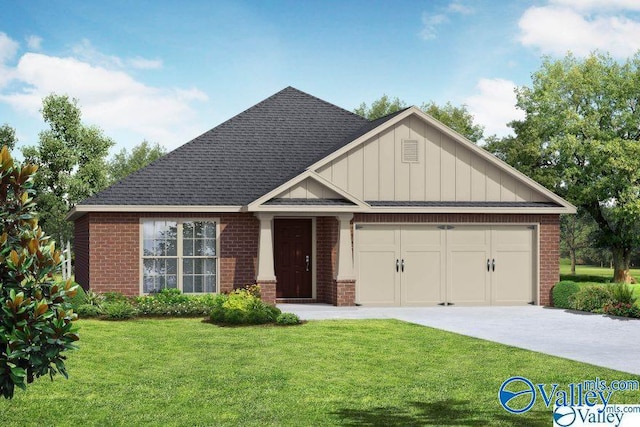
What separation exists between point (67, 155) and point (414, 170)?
27485 mm

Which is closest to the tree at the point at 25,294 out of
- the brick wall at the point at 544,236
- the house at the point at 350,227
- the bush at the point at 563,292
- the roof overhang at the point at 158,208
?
the house at the point at 350,227

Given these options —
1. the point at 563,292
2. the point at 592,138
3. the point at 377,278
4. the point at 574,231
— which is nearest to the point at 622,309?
the point at 563,292

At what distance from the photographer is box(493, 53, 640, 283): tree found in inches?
1815

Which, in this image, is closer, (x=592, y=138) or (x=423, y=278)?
(x=423, y=278)

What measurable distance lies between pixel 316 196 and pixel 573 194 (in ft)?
90.2

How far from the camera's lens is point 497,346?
51.8 feet

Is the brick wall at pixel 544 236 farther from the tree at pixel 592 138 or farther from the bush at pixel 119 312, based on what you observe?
the tree at pixel 592 138

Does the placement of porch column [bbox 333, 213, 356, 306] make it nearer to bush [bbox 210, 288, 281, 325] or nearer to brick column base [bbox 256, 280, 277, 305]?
brick column base [bbox 256, 280, 277, 305]

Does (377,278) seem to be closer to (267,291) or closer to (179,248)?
(267,291)

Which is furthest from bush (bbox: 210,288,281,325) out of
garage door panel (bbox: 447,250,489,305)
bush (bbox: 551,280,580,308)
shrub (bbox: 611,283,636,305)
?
bush (bbox: 551,280,580,308)

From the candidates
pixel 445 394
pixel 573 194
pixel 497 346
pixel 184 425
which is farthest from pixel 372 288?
pixel 573 194

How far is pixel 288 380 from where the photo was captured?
1234 centimetres

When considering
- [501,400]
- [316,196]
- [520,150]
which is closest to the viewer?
[501,400]

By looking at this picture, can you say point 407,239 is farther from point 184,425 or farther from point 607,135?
point 607,135
